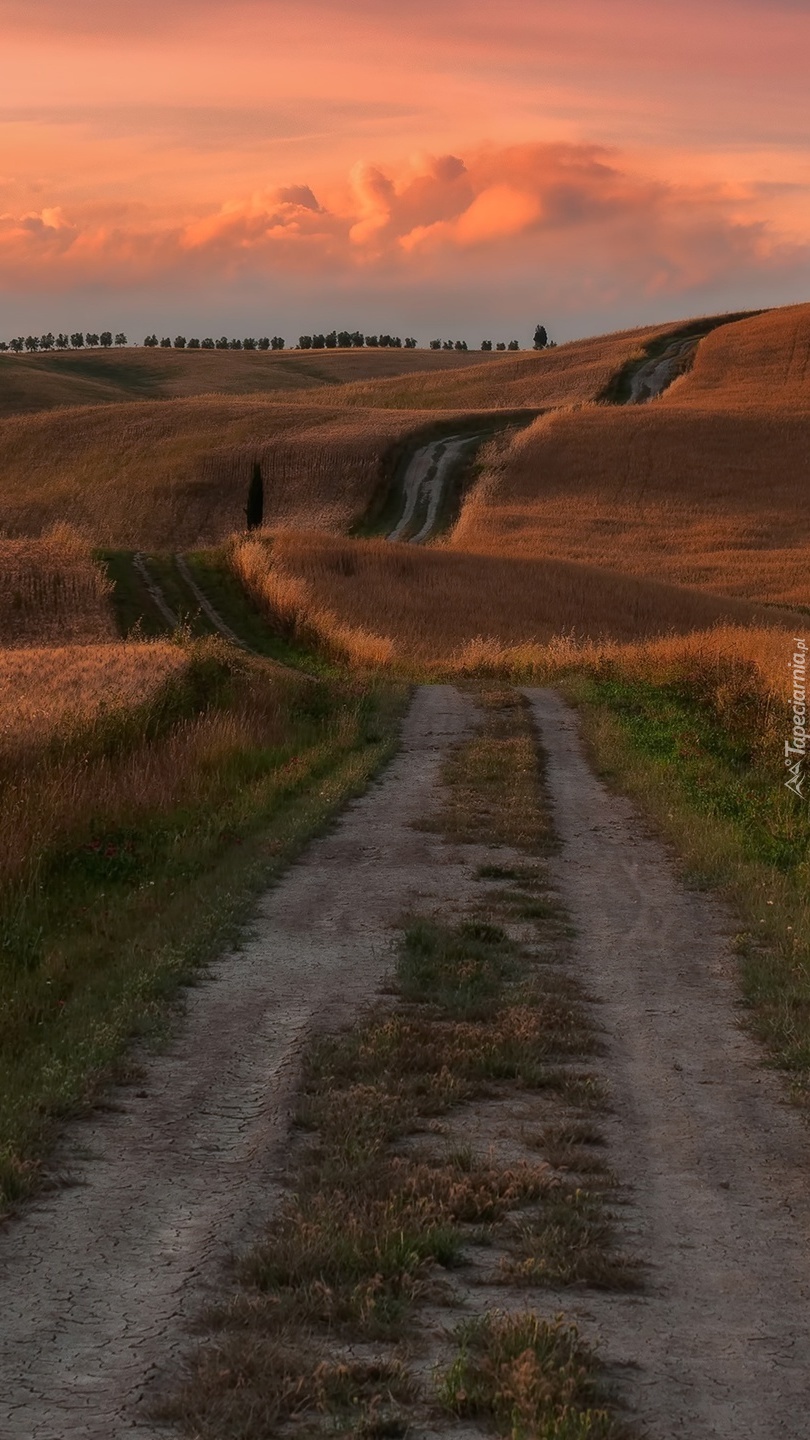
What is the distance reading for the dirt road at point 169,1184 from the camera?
441 centimetres

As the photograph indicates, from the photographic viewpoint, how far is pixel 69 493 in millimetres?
79062

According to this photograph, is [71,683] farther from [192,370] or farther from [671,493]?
[192,370]

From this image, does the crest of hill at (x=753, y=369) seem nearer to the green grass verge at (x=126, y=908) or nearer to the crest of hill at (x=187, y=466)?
the crest of hill at (x=187, y=466)

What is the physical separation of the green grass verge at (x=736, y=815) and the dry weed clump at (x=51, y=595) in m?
17.8

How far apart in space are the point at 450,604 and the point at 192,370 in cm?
12611

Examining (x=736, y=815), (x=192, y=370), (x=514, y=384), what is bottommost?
(x=736, y=815)

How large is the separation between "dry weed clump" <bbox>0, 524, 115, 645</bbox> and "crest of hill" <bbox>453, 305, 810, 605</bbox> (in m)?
17.7

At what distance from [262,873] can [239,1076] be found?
466 centimetres

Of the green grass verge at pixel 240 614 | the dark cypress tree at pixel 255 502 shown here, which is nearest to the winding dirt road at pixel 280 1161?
the green grass verge at pixel 240 614

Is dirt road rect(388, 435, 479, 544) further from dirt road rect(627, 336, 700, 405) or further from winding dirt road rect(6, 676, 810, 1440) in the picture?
winding dirt road rect(6, 676, 810, 1440)

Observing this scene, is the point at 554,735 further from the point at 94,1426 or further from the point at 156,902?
the point at 94,1426

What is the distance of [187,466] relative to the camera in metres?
80.9

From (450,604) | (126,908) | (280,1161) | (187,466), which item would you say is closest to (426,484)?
(187,466)

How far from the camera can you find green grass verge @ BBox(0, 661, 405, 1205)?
23.5 feet
